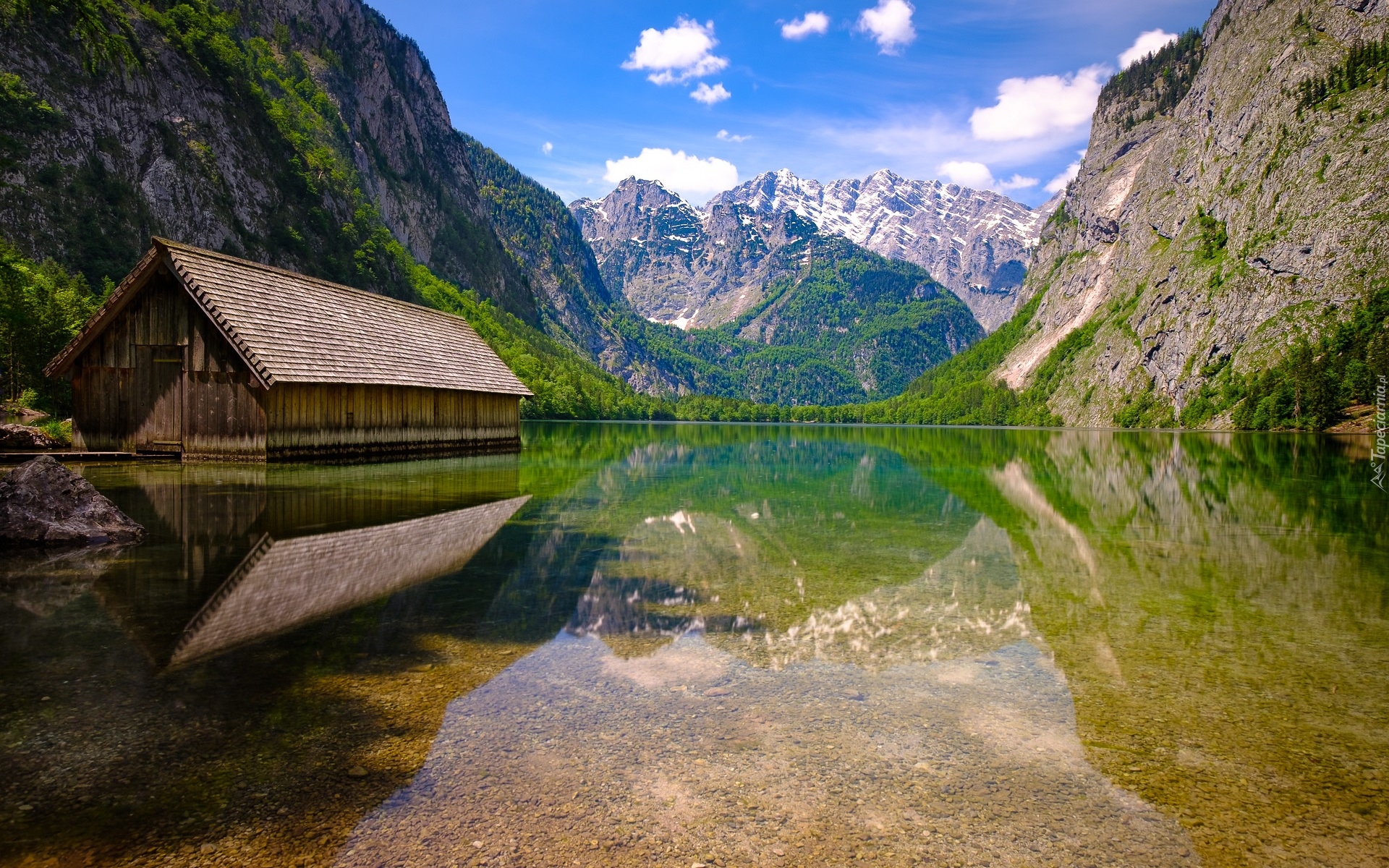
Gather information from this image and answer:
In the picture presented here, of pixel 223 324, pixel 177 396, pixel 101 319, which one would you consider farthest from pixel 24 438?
pixel 223 324

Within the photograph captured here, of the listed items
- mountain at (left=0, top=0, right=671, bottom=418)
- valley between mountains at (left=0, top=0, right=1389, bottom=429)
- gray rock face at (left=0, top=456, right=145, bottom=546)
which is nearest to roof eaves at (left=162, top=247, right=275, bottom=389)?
mountain at (left=0, top=0, right=671, bottom=418)

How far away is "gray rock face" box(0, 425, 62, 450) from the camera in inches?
1009

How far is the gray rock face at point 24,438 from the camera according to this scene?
2562 cm

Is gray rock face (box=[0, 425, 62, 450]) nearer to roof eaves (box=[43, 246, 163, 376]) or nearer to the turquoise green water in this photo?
roof eaves (box=[43, 246, 163, 376])

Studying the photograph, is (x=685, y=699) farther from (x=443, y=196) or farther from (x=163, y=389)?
(x=443, y=196)

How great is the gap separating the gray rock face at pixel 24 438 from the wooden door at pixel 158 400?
9.15 feet

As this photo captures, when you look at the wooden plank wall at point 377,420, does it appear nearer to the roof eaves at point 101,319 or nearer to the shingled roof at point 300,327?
the shingled roof at point 300,327

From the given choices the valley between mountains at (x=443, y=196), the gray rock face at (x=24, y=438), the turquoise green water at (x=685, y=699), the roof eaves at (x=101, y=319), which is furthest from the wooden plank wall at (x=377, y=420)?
the turquoise green water at (x=685, y=699)

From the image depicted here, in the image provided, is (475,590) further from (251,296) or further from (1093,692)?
(251,296)

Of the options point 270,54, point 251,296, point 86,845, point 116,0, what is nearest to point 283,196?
point 116,0

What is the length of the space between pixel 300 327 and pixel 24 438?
10.1m

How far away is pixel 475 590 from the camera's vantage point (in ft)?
33.8

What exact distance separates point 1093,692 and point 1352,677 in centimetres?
280

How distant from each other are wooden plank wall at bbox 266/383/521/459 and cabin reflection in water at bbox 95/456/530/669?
16.8 feet
